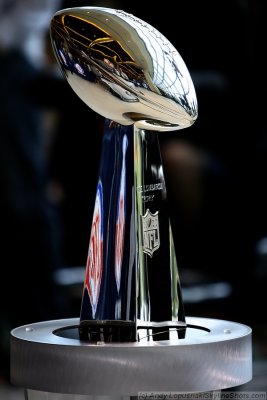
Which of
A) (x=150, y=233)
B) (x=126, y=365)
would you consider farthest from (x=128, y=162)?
(x=126, y=365)

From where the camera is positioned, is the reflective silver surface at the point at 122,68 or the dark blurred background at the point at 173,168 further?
the dark blurred background at the point at 173,168

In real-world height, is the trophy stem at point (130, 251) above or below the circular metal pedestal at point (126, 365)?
above

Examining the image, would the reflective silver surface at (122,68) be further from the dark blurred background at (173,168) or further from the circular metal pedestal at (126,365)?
the dark blurred background at (173,168)

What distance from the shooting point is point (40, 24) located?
248 centimetres

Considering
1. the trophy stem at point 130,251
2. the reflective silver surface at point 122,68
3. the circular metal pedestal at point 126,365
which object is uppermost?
the reflective silver surface at point 122,68

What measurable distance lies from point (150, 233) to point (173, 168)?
65.2 inches

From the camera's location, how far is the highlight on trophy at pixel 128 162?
0.83m

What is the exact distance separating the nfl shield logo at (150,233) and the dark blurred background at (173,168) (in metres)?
1.44

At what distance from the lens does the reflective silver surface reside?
82 centimetres

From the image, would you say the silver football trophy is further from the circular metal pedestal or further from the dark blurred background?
the dark blurred background

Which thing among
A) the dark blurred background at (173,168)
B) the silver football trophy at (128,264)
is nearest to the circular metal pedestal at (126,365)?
the silver football trophy at (128,264)

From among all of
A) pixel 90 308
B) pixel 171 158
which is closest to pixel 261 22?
pixel 171 158

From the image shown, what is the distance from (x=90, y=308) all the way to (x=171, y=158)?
5.47 feet

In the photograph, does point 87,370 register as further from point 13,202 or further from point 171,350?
point 13,202
